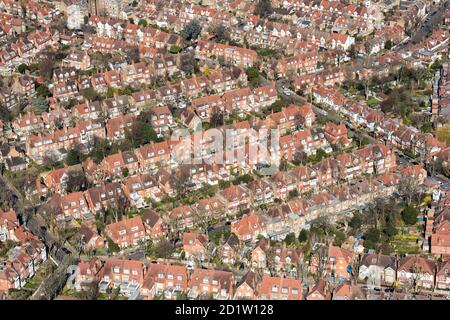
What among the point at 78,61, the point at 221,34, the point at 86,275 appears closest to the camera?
the point at 86,275

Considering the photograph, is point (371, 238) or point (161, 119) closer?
point (371, 238)

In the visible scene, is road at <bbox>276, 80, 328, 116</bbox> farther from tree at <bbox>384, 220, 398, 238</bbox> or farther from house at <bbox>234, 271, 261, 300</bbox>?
house at <bbox>234, 271, 261, 300</bbox>

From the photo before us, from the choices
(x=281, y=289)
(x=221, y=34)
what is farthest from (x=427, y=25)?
(x=281, y=289)

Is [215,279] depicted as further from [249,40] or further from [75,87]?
[249,40]

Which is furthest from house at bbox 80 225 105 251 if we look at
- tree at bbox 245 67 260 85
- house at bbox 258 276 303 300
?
tree at bbox 245 67 260 85

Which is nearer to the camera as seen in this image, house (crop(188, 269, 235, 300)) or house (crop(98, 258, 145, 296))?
house (crop(188, 269, 235, 300))

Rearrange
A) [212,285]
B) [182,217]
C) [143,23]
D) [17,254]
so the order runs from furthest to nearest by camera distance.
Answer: [143,23] → [182,217] → [17,254] → [212,285]

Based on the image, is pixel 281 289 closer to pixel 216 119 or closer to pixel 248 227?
pixel 248 227
